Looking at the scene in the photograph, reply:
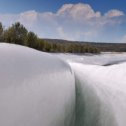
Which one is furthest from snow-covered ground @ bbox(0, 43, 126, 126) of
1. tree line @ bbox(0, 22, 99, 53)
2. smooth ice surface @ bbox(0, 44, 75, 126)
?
tree line @ bbox(0, 22, 99, 53)

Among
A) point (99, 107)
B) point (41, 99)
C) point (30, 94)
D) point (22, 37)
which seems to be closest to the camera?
point (30, 94)

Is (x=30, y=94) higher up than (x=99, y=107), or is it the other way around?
(x=30, y=94)

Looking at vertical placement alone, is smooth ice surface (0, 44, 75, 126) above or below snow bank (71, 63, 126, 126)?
above

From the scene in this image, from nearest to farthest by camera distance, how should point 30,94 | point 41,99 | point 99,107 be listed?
point 30,94
point 41,99
point 99,107

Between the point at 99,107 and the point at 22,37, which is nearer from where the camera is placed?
the point at 99,107

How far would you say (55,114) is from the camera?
2811 mm

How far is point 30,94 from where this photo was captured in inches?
87.5

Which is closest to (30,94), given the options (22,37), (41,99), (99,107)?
(41,99)

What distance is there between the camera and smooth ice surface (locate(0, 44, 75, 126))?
189 centimetres

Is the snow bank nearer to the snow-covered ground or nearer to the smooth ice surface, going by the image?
the snow-covered ground

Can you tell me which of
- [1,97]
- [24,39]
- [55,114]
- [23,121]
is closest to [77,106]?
Result: [55,114]

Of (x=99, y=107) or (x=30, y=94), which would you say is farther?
(x=99, y=107)

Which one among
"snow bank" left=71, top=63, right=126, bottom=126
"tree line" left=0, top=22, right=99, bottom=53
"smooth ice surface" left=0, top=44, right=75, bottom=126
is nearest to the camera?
"smooth ice surface" left=0, top=44, right=75, bottom=126

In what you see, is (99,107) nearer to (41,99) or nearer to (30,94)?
(41,99)
